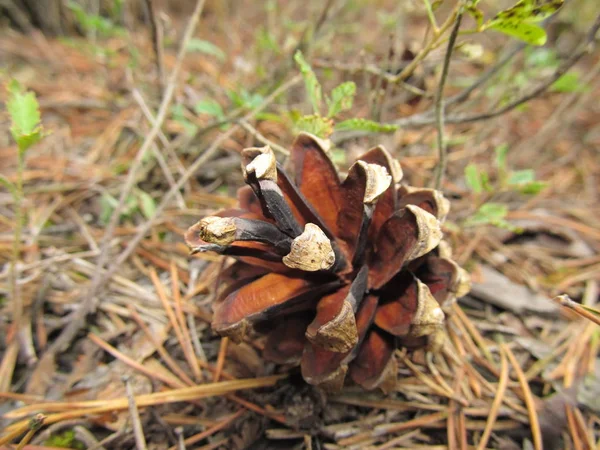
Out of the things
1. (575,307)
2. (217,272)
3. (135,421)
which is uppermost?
(575,307)

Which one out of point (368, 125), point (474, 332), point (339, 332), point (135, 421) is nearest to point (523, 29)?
point (368, 125)

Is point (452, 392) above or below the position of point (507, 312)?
below

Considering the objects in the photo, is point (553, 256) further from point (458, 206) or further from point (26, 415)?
point (26, 415)

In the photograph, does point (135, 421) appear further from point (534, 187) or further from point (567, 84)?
point (567, 84)

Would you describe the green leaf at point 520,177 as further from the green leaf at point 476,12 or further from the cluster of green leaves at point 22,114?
the cluster of green leaves at point 22,114

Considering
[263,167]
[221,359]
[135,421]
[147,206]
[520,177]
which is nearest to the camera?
[263,167]

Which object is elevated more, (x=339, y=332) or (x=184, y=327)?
(x=339, y=332)

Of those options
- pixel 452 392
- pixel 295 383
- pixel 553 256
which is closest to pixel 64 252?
pixel 295 383

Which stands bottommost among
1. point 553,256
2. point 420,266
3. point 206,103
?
point 553,256
